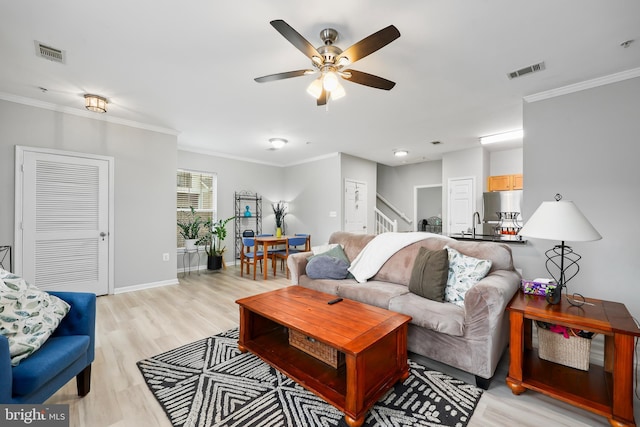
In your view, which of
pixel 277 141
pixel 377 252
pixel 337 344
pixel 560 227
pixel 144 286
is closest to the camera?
pixel 337 344

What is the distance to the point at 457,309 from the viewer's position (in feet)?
6.57

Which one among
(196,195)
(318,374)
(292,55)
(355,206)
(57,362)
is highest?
(292,55)

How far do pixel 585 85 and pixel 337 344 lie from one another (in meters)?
3.74

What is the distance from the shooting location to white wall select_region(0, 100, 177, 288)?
3.24 meters

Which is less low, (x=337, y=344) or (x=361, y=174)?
(x=361, y=174)

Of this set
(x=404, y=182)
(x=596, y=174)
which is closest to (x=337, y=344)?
(x=596, y=174)

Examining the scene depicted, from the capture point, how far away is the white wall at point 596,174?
267 centimetres

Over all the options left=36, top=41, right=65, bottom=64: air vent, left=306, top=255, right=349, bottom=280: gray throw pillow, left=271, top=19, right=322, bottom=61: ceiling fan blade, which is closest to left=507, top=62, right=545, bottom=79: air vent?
left=271, top=19, right=322, bottom=61: ceiling fan blade

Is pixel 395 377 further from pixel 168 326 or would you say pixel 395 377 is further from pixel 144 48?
pixel 144 48

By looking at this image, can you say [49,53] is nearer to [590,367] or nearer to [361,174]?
[590,367]

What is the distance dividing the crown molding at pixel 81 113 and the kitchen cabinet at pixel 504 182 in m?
6.21

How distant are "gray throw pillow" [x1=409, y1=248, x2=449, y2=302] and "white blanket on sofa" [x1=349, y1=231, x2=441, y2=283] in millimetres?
455

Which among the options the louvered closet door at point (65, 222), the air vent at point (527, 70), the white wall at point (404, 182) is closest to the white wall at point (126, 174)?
the louvered closet door at point (65, 222)

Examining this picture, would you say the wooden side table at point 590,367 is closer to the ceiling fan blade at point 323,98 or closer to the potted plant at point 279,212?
the ceiling fan blade at point 323,98
